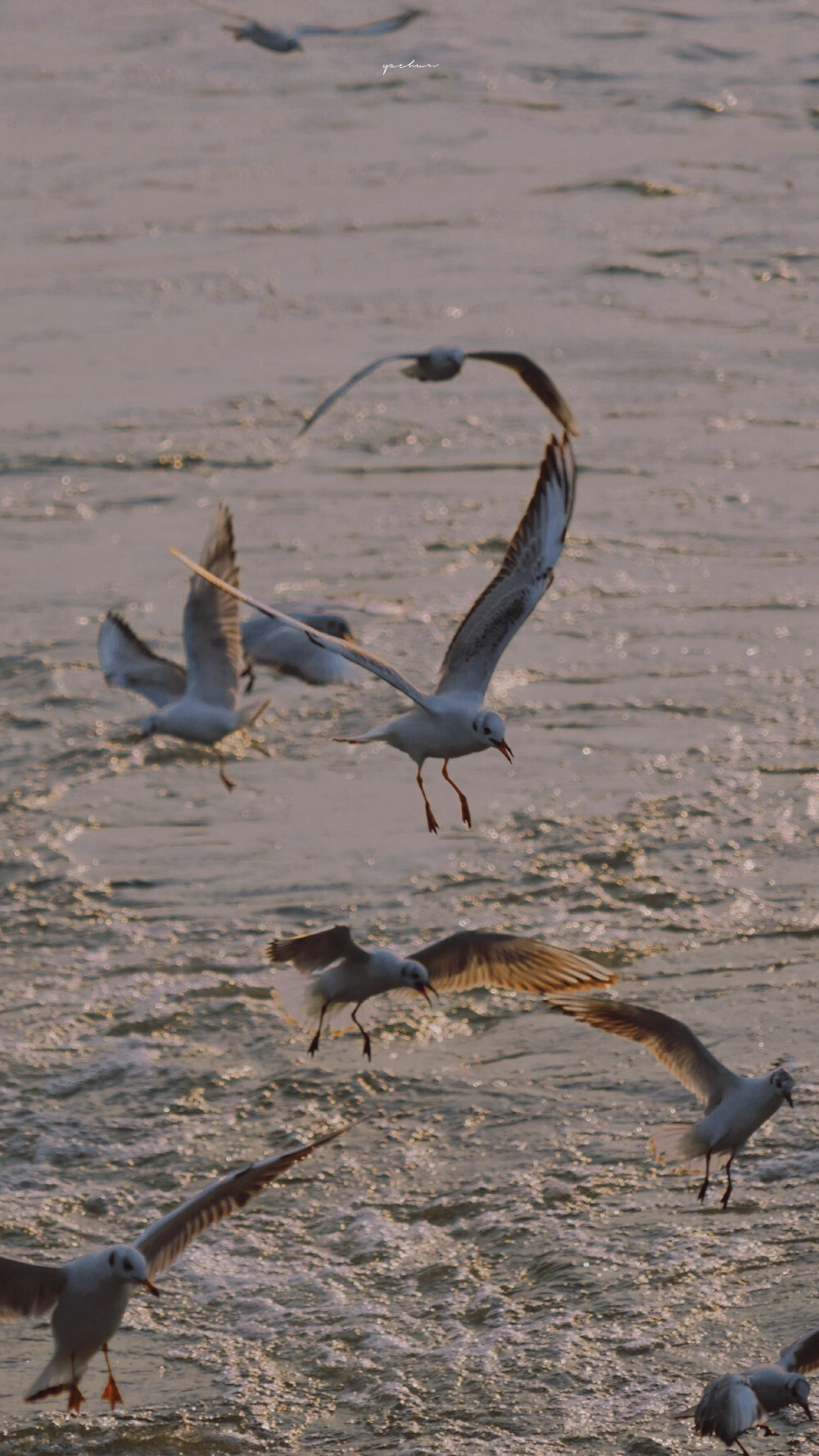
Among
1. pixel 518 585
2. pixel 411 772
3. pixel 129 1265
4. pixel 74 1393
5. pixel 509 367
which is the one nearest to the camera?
pixel 129 1265

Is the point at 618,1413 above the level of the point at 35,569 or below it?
above

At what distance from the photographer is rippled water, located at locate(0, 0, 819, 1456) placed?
7105 millimetres

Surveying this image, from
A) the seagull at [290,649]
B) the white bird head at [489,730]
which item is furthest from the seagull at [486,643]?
the seagull at [290,649]

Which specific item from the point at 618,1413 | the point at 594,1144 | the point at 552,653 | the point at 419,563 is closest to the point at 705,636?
the point at 552,653

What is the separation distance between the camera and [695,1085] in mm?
6949

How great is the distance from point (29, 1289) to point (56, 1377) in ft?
1.09

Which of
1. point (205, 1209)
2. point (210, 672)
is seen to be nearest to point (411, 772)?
point (210, 672)

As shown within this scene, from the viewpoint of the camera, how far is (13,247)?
66.2ft

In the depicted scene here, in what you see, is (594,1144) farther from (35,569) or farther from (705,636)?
(35,569)

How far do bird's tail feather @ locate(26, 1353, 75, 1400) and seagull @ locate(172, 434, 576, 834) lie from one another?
2.04 meters

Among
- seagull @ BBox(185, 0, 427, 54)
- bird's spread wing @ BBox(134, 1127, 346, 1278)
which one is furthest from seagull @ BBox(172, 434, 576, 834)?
seagull @ BBox(185, 0, 427, 54)

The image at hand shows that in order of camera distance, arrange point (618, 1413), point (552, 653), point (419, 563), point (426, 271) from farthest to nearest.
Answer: point (426, 271) → point (419, 563) → point (552, 653) → point (618, 1413)

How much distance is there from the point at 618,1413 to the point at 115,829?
4889 mm

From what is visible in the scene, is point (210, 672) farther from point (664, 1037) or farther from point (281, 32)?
point (281, 32)
